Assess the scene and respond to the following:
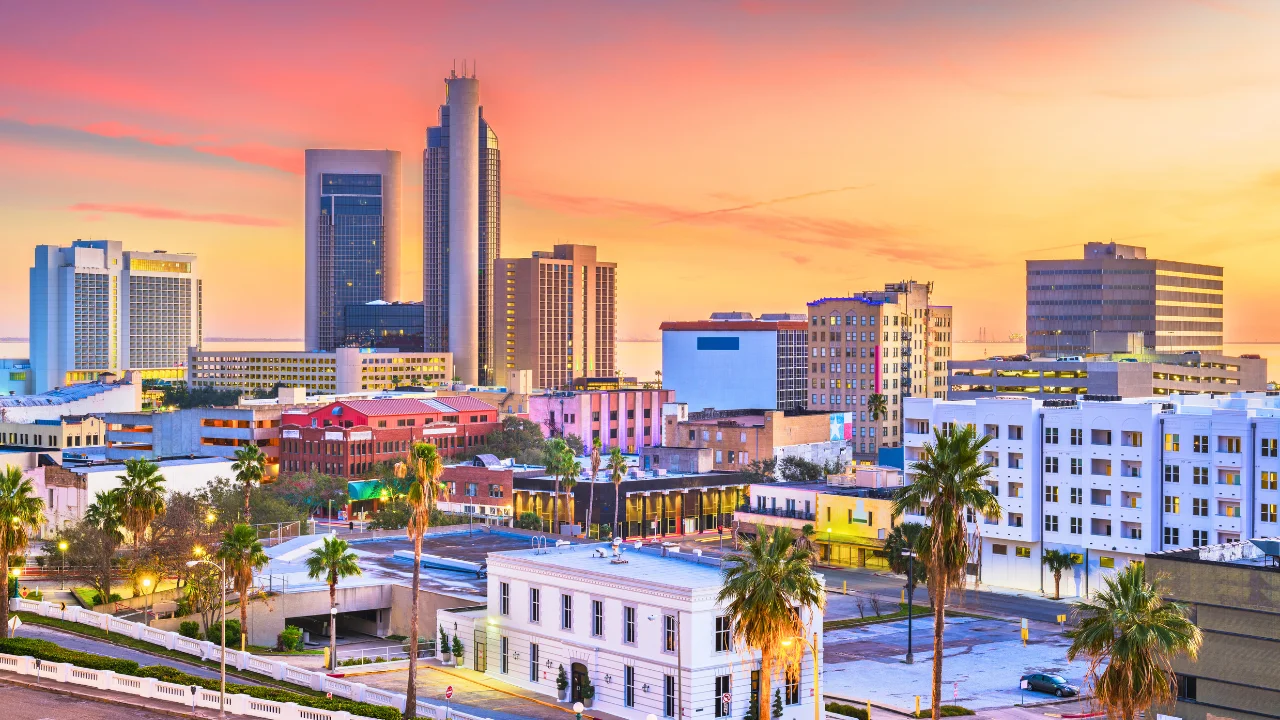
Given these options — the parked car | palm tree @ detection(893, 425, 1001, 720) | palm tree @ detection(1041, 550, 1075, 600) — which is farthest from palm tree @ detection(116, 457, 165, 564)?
palm tree @ detection(1041, 550, 1075, 600)

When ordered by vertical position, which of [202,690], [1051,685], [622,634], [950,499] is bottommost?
[1051,685]

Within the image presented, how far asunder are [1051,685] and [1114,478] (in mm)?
41335

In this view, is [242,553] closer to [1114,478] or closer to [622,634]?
[622,634]

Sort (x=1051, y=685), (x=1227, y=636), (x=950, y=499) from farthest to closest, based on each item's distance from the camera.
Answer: (x=1051, y=685) → (x=950, y=499) → (x=1227, y=636)

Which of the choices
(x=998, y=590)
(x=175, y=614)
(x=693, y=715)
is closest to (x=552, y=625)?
(x=693, y=715)

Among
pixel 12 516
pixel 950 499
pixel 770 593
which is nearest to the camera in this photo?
pixel 770 593

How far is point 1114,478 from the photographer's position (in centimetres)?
12412

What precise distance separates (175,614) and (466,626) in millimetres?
22784

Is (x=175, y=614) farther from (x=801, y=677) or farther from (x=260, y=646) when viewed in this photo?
(x=801, y=677)

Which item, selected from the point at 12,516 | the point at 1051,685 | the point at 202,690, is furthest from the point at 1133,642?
the point at 12,516

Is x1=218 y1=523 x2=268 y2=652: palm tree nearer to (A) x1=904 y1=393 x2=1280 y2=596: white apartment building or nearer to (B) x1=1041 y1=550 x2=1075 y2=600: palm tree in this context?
(A) x1=904 y1=393 x2=1280 y2=596: white apartment building

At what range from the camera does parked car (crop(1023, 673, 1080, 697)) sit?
8706 cm

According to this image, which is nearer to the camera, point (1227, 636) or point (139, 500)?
point (1227, 636)

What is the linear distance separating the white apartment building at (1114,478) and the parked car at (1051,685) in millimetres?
28103
